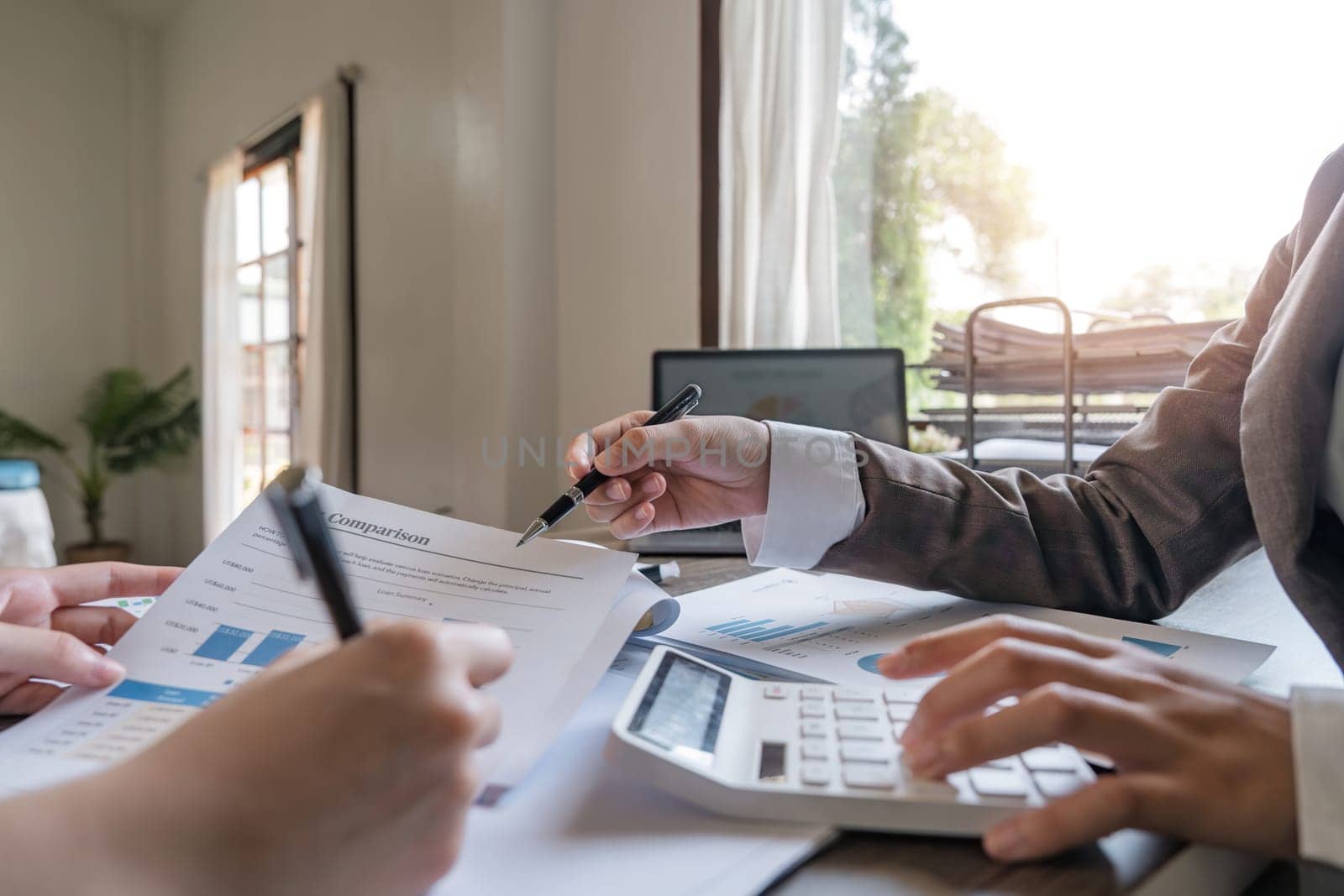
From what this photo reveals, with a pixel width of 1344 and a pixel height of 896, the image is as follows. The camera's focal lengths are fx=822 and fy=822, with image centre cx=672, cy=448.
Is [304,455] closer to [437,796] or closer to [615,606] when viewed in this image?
[615,606]

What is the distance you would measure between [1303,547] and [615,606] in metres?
0.41

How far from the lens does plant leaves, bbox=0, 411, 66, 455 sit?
3.88m

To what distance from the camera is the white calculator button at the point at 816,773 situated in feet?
1.02

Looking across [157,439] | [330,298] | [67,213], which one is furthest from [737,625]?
[67,213]

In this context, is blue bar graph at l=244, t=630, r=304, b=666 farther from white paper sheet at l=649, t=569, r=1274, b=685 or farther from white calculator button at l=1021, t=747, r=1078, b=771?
white calculator button at l=1021, t=747, r=1078, b=771

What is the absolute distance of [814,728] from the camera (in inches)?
13.9

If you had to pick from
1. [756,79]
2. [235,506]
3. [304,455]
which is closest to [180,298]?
[235,506]

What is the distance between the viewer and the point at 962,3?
1.77 meters

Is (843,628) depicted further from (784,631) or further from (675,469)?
(675,469)

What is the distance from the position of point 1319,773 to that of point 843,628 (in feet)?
1.09

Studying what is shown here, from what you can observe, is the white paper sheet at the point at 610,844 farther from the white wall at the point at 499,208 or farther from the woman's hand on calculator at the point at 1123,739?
the white wall at the point at 499,208

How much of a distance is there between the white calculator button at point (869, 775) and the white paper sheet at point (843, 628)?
0.50ft

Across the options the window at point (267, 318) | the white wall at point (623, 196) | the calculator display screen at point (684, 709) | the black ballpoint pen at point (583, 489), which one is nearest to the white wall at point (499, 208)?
the white wall at point (623, 196)

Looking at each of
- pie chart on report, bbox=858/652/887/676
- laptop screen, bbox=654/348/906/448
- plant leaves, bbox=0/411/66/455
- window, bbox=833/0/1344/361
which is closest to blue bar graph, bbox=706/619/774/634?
pie chart on report, bbox=858/652/887/676
